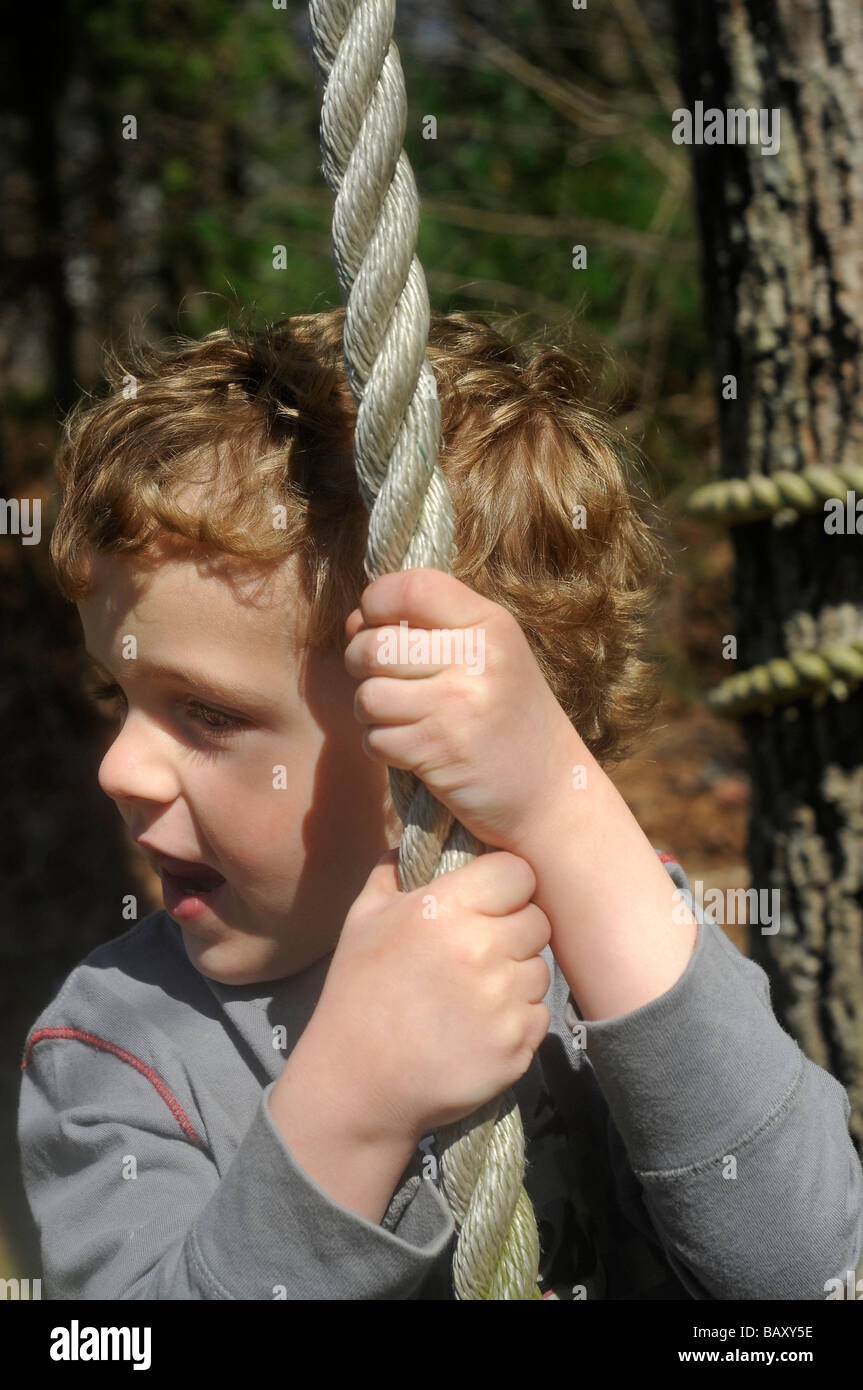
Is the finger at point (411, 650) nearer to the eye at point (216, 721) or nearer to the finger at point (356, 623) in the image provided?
the finger at point (356, 623)

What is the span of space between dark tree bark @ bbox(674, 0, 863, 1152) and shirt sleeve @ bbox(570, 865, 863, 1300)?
2.67 ft

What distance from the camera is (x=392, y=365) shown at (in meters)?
0.89

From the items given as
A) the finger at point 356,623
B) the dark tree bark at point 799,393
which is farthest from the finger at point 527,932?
the dark tree bark at point 799,393

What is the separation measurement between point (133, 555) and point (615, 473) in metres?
0.50

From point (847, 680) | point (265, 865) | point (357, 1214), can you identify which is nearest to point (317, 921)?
point (265, 865)

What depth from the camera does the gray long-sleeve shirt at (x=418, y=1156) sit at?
0.94 meters

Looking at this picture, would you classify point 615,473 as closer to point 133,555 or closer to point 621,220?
point 133,555

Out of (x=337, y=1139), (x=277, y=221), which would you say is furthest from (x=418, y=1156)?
(x=277, y=221)

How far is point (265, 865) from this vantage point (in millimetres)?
1098

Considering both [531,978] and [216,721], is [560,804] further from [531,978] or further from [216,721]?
[216,721]

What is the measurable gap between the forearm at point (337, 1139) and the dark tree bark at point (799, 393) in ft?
3.39

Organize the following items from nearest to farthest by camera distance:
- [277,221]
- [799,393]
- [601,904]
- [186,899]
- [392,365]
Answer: [392,365] → [601,904] → [186,899] → [799,393] → [277,221]

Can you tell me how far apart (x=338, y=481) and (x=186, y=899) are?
40cm

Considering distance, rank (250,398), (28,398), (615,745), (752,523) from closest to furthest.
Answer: (250,398) → (615,745) → (752,523) → (28,398)
